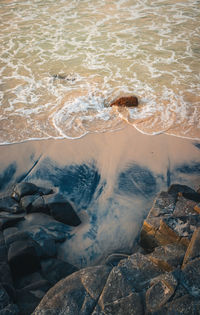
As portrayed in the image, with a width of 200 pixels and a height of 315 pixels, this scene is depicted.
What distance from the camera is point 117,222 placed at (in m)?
3.52

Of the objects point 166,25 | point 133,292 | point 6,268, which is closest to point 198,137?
point 133,292

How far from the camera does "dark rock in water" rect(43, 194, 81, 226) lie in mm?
3451

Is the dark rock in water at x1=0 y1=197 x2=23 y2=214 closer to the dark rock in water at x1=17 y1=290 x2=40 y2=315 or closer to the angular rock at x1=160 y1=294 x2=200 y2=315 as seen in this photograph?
the dark rock in water at x1=17 y1=290 x2=40 y2=315

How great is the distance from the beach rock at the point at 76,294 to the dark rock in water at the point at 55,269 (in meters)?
0.35

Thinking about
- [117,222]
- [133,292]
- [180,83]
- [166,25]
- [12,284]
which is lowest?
A: [117,222]

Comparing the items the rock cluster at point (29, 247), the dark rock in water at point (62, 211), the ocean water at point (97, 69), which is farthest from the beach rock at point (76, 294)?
the ocean water at point (97, 69)

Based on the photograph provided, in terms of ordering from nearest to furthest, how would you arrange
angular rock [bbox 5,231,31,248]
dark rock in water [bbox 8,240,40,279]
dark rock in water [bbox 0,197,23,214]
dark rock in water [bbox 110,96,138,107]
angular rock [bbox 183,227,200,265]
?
angular rock [bbox 183,227,200,265]
dark rock in water [bbox 8,240,40,279]
angular rock [bbox 5,231,31,248]
dark rock in water [bbox 0,197,23,214]
dark rock in water [bbox 110,96,138,107]

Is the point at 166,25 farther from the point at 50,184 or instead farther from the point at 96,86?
the point at 50,184

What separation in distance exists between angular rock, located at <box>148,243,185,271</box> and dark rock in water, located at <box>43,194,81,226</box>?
1244 mm

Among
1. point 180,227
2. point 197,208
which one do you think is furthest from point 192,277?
point 197,208

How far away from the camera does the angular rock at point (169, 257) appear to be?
8.04ft

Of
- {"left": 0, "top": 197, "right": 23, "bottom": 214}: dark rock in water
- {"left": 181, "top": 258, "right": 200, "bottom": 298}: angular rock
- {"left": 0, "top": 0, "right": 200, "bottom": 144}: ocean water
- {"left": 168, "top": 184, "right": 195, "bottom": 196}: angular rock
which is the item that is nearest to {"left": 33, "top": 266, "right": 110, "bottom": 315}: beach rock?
{"left": 181, "top": 258, "right": 200, "bottom": 298}: angular rock

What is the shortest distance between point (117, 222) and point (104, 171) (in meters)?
1.03

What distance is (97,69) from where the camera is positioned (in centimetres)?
749
